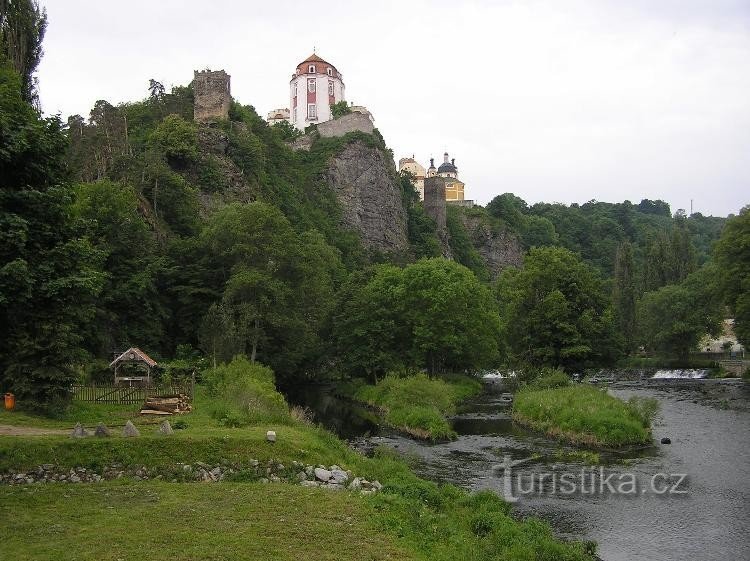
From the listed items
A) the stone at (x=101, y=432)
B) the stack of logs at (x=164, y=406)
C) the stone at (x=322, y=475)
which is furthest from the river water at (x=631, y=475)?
the stone at (x=101, y=432)

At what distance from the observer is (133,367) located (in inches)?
1293

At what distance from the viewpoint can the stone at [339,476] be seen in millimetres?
17477

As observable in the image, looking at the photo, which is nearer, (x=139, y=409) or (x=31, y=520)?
(x=31, y=520)

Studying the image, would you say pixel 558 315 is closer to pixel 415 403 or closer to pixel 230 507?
pixel 415 403

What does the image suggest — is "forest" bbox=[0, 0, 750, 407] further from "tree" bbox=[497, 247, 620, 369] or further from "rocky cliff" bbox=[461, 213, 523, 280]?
"rocky cliff" bbox=[461, 213, 523, 280]

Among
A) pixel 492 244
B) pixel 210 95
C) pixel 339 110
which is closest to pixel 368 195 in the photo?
pixel 339 110

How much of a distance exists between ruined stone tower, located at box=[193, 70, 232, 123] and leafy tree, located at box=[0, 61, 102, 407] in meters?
55.9

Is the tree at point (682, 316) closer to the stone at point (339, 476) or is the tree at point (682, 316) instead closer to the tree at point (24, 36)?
the stone at point (339, 476)

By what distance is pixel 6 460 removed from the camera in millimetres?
15523

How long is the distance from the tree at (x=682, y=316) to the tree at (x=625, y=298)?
18.9ft

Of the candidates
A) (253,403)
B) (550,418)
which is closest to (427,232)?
(550,418)

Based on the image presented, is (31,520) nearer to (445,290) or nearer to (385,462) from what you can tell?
(385,462)

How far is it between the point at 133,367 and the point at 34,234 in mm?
18070

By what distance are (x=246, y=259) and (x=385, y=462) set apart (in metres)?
26.3
